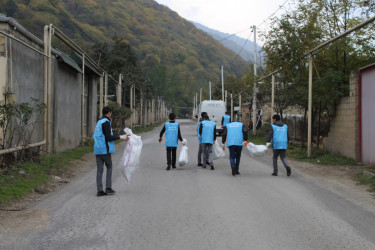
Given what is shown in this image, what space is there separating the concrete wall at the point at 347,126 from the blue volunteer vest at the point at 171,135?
6316 millimetres

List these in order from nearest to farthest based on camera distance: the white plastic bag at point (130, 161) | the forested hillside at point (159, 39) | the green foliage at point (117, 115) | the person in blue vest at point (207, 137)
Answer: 1. the white plastic bag at point (130, 161)
2. the person in blue vest at point (207, 137)
3. the green foliage at point (117, 115)
4. the forested hillside at point (159, 39)

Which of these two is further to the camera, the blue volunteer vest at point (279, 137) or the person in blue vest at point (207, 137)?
the person in blue vest at point (207, 137)

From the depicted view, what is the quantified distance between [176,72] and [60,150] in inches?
3046

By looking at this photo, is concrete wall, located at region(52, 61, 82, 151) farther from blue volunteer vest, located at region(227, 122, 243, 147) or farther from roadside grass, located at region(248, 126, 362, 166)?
roadside grass, located at region(248, 126, 362, 166)

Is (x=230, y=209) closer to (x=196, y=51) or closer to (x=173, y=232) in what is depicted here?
(x=173, y=232)

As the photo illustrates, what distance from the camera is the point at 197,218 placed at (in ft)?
20.0

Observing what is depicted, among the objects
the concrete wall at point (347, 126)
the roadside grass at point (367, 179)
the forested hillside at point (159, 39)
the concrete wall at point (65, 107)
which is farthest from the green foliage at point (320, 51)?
the forested hillside at point (159, 39)

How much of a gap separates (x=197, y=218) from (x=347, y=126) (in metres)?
10.3

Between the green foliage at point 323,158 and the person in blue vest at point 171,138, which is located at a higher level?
the person in blue vest at point 171,138

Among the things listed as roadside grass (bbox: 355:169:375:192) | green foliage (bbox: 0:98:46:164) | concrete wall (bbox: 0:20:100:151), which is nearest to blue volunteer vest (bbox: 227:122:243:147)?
roadside grass (bbox: 355:169:375:192)

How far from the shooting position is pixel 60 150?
50.2 feet

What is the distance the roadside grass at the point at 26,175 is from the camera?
761 cm

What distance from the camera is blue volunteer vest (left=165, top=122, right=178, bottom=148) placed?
39.4 feet

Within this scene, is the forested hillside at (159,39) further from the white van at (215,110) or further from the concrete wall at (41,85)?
the concrete wall at (41,85)
